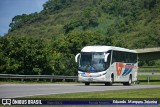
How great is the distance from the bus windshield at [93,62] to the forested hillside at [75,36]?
16.5 m

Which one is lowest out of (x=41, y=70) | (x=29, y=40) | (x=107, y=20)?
(x=41, y=70)

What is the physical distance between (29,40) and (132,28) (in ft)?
346

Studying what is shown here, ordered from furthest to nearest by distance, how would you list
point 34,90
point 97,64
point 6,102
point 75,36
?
point 75,36
point 97,64
point 34,90
point 6,102

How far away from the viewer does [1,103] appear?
13.5 m

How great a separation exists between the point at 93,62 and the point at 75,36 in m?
49.0

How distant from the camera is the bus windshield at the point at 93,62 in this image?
35.2 m

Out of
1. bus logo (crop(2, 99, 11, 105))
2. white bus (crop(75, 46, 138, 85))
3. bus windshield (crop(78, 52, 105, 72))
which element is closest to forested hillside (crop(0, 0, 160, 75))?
white bus (crop(75, 46, 138, 85))

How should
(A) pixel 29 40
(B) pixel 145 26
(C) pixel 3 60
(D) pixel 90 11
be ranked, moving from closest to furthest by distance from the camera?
(C) pixel 3 60, (A) pixel 29 40, (B) pixel 145 26, (D) pixel 90 11

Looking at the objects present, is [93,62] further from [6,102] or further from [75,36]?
[75,36]

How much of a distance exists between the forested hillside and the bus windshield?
54.2 feet

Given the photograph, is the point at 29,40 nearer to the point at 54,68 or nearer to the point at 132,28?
the point at 54,68

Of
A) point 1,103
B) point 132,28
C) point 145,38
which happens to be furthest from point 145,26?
point 1,103

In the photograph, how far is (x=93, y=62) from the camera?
35281 mm

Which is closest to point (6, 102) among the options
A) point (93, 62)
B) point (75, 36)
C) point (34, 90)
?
point (34, 90)
